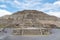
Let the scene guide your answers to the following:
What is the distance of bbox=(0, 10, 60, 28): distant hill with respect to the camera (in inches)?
244

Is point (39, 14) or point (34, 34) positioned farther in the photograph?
point (34, 34)

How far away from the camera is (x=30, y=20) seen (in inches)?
255

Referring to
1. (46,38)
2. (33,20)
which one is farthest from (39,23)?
(46,38)

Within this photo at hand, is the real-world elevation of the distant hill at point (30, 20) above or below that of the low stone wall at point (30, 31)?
above

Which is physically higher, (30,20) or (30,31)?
(30,20)

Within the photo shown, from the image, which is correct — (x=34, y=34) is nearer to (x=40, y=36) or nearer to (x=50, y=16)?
(x=40, y=36)

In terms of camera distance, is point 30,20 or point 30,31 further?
point 30,31

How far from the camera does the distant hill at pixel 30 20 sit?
6.19 metres

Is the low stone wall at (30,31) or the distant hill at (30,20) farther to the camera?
the low stone wall at (30,31)

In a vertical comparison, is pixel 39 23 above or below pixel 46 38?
above

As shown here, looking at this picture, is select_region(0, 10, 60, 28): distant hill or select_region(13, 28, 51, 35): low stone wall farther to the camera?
select_region(13, 28, 51, 35): low stone wall

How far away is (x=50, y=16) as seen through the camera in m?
6.13

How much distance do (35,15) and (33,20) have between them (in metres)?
0.19

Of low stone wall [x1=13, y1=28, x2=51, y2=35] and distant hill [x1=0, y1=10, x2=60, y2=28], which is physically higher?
distant hill [x1=0, y1=10, x2=60, y2=28]
